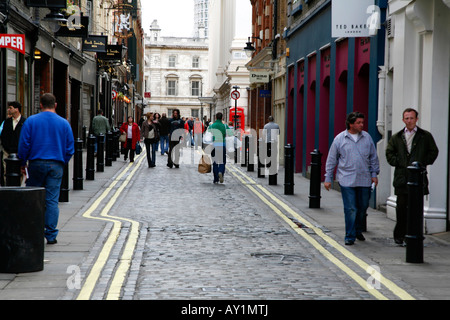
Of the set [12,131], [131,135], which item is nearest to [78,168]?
[12,131]

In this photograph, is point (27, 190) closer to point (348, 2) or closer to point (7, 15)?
point (348, 2)

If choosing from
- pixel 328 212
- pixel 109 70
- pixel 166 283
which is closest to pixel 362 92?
pixel 328 212

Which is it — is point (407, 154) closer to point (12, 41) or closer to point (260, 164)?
point (12, 41)

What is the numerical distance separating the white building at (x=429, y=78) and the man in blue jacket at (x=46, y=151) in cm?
530

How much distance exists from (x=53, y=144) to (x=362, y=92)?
8.98 meters

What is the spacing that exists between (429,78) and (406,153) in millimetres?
2042

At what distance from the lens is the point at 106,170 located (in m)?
23.1

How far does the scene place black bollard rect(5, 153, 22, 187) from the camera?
873cm

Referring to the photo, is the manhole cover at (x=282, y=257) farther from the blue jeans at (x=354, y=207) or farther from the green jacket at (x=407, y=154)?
the green jacket at (x=407, y=154)

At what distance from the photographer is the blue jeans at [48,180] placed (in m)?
9.03

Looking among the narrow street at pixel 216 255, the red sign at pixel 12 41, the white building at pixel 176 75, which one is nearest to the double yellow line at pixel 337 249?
the narrow street at pixel 216 255

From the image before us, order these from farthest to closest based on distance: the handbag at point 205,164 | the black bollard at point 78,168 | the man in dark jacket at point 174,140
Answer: the man in dark jacket at point 174,140 < the handbag at point 205,164 < the black bollard at point 78,168

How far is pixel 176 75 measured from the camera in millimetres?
114750
